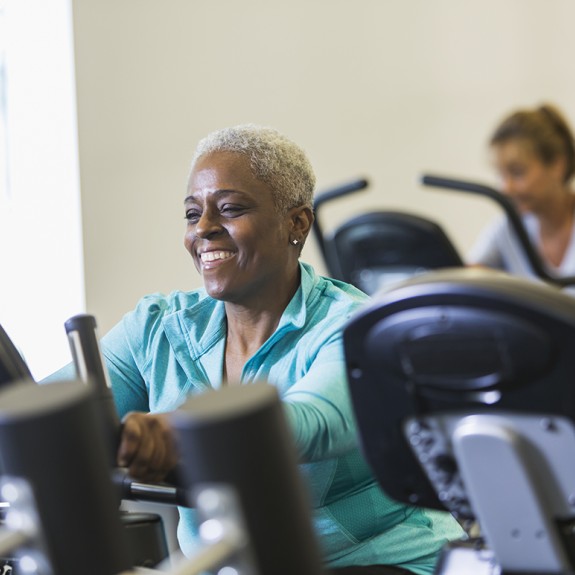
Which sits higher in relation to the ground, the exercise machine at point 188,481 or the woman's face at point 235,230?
the woman's face at point 235,230

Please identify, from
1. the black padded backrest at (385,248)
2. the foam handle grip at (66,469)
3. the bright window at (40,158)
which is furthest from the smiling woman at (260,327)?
the bright window at (40,158)

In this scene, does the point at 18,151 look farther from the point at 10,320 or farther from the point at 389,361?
the point at 389,361

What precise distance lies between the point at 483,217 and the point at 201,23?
206 centimetres

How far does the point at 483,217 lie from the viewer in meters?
Answer: 5.39

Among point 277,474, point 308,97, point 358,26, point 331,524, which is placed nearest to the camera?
point 277,474

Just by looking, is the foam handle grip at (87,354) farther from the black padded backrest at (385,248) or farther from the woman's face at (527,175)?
the woman's face at (527,175)

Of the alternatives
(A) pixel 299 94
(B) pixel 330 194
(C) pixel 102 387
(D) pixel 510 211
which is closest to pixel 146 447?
(C) pixel 102 387

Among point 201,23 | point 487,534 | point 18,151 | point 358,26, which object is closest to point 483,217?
point 358,26

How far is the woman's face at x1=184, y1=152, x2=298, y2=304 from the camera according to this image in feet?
6.33

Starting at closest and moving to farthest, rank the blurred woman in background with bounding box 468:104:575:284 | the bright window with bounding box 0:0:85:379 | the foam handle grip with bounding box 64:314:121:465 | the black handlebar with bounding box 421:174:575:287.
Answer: the foam handle grip with bounding box 64:314:121:465 < the black handlebar with bounding box 421:174:575:287 < the bright window with bounding box 0:0:85:379 < the blurred woman in background with bounding box 468:104:575:284

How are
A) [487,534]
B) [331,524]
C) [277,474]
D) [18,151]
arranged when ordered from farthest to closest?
Answer: [18,151], [331,524], [487,534], [277,474]

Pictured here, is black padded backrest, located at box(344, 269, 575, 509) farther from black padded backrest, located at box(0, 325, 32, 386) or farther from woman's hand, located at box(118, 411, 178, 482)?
black padded backrest, located at box(0, 325, 32, 386)

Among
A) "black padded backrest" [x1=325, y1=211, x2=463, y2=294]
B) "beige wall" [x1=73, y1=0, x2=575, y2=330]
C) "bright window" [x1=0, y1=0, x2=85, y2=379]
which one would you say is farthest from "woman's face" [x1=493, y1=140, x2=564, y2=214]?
"bright window" [x1=0, y1=0, x2=85, y2=379]

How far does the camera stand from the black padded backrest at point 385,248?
2715 millimetres
